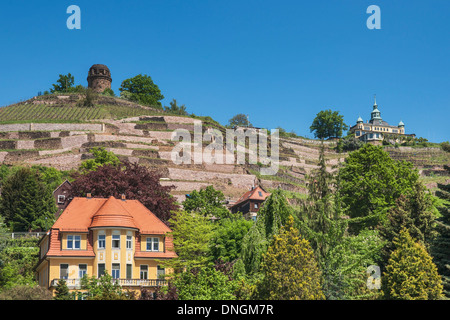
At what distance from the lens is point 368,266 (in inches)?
1598

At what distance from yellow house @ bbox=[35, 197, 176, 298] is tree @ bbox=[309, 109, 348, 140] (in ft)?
390

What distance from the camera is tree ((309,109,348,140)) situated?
160275mm

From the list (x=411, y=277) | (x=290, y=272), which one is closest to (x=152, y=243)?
(x=290, y=272)

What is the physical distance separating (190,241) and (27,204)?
94.9 ft

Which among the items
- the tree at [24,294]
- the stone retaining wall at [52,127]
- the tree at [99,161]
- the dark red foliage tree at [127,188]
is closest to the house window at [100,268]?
the dark red foliage tree at [127,188]

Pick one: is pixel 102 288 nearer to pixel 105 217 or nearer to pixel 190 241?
pixel 105 217

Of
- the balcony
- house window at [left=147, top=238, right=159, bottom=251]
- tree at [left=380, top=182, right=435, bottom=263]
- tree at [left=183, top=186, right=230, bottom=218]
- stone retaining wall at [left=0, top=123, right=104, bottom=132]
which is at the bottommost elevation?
the balcony

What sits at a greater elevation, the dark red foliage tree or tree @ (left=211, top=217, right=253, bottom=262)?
the dark red foliage tree

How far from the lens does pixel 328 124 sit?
16062 centimetres

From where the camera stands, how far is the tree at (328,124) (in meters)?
160

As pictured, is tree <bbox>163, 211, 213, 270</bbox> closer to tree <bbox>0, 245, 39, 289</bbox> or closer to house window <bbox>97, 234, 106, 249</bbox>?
house window <bbox>97, 234, 106, 249</bbox>

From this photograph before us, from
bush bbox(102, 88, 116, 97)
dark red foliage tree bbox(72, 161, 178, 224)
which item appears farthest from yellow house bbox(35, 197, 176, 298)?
bush bbox(102, 88, 116, 97)

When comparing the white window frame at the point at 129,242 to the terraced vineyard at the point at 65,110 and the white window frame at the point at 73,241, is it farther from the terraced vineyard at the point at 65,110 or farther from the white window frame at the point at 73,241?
the terraced vineyard at the point at 65,110

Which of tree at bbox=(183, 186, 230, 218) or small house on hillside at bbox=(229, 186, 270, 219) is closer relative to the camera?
tree at bbox=(183, 186, 230, 218)
